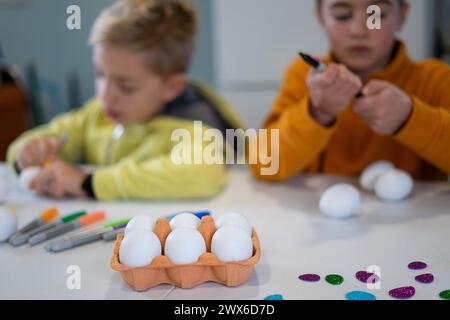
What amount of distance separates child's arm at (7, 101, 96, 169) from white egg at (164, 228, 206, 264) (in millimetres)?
424

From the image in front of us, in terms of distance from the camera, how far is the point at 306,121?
0.71m

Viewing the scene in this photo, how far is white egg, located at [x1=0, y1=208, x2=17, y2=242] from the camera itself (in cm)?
55

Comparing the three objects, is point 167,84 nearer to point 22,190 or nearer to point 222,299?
point 22,190

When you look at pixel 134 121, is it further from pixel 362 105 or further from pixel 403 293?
pixel 403 293

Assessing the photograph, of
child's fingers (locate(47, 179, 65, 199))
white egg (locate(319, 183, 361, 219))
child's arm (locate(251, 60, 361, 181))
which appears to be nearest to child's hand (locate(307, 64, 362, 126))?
child's arm (locate(251, 60, 361, 181))

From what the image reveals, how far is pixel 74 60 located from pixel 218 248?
Answer: 1.16m

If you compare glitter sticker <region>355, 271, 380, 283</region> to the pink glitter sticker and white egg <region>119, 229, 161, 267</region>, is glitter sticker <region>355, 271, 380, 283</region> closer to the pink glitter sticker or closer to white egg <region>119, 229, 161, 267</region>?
the pink glitter sticker

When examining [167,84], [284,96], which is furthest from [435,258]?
[167,84]

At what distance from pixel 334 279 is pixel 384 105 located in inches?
10.1

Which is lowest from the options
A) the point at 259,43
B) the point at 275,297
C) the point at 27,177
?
the point at 275,297

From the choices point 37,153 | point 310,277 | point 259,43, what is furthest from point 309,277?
point 259,43

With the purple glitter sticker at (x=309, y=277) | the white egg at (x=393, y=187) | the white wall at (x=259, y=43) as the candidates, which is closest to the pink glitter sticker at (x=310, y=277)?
the purple glitter sticker at (x=309, y=277)

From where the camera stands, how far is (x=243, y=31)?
62.2 inches

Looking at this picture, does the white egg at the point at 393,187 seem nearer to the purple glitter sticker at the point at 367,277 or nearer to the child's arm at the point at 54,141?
the purple glitter sticker at the point at 367,277
